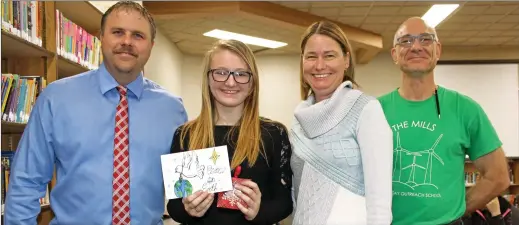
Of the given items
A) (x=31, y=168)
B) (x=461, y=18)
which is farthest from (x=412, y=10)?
(x=31, y=168)

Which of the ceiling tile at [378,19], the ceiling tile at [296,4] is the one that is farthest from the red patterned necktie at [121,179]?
the ceiling tile at [378,19]

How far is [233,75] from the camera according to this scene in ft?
6.79

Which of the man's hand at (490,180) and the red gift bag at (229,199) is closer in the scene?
the red gift bag at (229,199)

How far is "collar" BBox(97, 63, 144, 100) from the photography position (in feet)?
7.47

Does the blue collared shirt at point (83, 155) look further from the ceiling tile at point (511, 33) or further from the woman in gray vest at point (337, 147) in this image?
the ceiling tile at point (511, 33)

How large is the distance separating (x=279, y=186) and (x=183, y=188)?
412 mm

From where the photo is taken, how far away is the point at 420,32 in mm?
2426

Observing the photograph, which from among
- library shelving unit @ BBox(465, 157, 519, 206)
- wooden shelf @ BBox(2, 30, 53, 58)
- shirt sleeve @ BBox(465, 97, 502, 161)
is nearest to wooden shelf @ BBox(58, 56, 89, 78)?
wooden shelf @ BBox(2, 30, 53, 58)

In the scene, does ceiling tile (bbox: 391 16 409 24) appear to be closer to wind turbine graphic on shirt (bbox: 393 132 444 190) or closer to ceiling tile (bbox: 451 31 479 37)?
ceiling tile (bbox: 451 31 479 37)

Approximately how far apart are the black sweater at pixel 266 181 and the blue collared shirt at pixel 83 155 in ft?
0.75

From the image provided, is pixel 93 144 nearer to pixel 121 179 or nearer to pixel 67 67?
pixel 121 179

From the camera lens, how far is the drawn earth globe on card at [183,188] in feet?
6.32

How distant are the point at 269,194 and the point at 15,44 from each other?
6.67 feet

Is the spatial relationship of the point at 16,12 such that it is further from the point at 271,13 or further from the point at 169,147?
the point at 271,13
